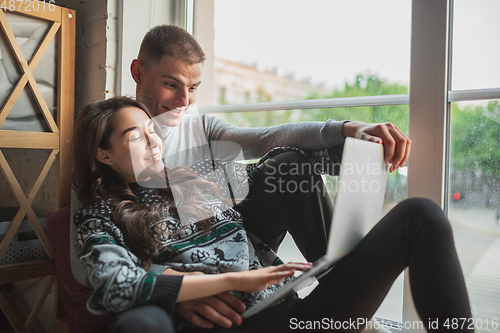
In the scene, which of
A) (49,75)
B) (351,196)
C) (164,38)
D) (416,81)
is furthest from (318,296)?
(49,75)

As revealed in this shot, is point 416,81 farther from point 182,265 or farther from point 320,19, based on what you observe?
point 182,265

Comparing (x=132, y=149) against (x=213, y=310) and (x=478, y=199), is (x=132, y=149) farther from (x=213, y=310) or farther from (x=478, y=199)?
(x=478, y=199)

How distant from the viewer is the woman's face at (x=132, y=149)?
981 mm

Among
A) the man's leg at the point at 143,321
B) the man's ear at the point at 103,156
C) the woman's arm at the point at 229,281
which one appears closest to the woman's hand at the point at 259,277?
the woman's arm at the point at 229,281

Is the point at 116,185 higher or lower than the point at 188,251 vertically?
higher

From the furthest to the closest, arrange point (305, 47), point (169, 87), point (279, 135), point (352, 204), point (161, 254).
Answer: point (305, 47)
point (169, 87)
point (279, 135)
point (161, 254)
point (352, 204)

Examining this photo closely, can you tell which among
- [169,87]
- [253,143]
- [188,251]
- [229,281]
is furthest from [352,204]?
[169,87]

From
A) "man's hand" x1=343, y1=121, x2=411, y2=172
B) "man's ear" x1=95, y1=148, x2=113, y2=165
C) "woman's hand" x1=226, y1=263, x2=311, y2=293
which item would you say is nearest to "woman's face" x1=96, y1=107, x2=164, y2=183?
"man's ear" x1=95, y1=148, x2=113, y2=165

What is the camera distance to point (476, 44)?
3.51 ft

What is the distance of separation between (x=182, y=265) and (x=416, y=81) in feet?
2.79

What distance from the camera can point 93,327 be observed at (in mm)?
1028

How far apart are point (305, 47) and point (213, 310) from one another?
3.38 feet

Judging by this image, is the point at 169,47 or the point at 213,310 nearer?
the point at 213,310

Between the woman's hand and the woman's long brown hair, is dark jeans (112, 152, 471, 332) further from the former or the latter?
the woman's long brown hair
